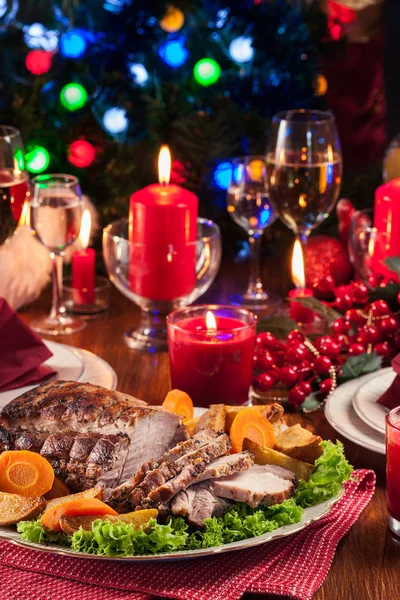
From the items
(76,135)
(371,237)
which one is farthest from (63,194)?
(371,237)

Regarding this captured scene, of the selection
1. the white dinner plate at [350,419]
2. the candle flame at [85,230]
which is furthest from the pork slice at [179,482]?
the candle flame at [85,230]

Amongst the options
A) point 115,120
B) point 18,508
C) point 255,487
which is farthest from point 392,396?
point 115,120

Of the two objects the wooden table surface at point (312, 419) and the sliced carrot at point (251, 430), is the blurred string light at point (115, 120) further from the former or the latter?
the sliced carrot at point (251, 430)

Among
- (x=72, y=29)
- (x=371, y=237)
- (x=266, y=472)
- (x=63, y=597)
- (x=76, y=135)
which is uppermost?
(x=72, y=29)

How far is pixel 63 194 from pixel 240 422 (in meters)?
0.91

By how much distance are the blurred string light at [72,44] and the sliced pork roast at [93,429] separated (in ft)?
4.90

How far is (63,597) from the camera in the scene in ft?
3.79

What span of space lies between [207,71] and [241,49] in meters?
0.12

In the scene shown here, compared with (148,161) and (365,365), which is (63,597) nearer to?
(365,365)

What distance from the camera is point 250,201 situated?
2.30 meters

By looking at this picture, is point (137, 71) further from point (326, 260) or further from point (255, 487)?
point (255, 487)

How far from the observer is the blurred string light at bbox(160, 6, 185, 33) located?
2.70m

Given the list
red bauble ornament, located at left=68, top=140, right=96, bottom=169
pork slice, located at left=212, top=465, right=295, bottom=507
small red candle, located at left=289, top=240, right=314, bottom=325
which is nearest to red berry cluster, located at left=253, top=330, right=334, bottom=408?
small red candle, located at left=289, top=240, right=314, bottom=325

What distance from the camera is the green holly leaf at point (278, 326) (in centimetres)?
187
